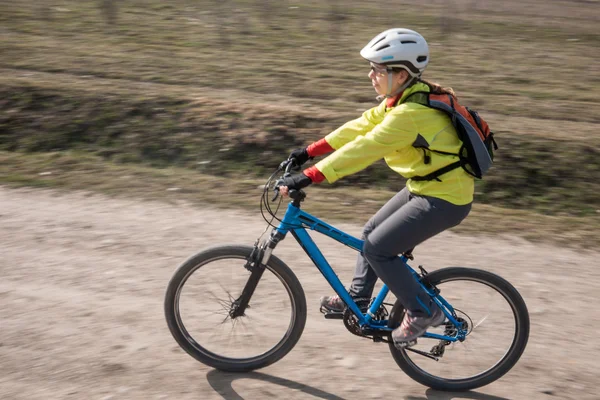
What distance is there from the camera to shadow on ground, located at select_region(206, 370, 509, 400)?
439 centimetres

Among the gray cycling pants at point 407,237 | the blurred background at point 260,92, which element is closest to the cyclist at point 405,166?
the gray cycling pants at point 407,237

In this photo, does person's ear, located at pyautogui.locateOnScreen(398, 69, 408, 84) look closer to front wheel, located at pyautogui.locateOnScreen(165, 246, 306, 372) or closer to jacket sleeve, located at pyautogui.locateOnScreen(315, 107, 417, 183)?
jacket sleeve, located at pyautogui.locateOnScreen(315, 107, 417, 183)

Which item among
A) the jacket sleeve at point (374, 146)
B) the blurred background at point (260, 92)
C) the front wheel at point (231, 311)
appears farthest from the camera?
the blurred background at point (260, 92)

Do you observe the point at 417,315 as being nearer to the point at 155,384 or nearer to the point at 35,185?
the point at 155,384

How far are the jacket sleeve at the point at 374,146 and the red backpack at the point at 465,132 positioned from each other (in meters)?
0.14

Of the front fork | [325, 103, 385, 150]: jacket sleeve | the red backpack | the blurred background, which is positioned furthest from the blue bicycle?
the blurred background

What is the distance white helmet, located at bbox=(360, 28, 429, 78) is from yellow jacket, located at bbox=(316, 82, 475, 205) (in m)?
0.12

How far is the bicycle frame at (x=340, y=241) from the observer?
438cm

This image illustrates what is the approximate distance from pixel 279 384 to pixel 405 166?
59.4 inches

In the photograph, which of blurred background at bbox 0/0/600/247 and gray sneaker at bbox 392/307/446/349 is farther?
blurred background at bbox 0/0/600/247

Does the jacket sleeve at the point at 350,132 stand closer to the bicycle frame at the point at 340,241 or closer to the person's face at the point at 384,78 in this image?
the person's face at the point at 384,78

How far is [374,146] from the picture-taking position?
13.0ft

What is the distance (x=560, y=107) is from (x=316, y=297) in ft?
20.1

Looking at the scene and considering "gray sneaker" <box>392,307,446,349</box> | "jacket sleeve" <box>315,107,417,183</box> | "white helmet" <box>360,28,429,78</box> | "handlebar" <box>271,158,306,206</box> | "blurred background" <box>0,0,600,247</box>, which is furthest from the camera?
"blurred background" <box>0,0,600,247</box>
